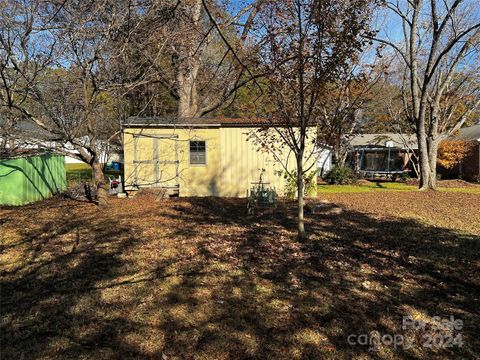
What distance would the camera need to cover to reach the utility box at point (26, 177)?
426 inches

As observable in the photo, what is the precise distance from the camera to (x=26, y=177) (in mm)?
11500

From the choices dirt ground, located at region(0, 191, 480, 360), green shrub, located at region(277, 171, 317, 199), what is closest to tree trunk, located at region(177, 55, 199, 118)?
green shrub, located at region(277, 171, 317, 199)

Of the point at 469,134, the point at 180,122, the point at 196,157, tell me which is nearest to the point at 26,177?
the point at 180,122

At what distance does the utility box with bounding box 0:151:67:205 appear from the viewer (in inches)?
426

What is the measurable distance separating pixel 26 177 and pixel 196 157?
5.59m

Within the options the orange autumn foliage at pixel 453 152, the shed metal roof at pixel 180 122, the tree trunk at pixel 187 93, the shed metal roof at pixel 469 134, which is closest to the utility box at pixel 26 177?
the shed metal roof at pixel 180 122

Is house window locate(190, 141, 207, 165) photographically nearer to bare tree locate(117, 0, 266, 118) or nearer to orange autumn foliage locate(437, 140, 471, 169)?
bare tree locate(117, 0, 266, 118)

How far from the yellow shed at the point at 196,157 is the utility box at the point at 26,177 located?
114 inches

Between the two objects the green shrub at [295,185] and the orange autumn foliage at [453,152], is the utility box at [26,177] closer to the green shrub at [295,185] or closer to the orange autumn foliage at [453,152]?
the green shrub at [295,185]

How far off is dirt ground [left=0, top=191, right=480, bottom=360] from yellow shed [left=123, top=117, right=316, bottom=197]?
194 inches

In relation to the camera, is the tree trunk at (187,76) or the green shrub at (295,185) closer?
the tree trunk at (187,76)

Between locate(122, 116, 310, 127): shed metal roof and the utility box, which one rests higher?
locate(122, 116, 310, 127): shed metal roof

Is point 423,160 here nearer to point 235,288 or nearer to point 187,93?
point 187,93

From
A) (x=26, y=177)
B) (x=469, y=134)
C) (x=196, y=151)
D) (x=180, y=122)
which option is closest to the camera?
(x=26, y=177)
